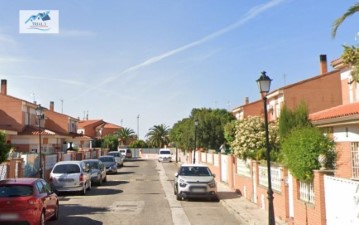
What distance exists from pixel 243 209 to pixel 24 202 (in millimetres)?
A: 8351

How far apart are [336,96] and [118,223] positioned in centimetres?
3243

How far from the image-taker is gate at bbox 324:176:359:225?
9.00m

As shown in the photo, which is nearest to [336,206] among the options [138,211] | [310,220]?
[310,220]

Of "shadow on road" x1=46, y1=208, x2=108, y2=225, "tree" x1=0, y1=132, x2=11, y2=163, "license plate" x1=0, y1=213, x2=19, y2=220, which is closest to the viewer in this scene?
"license plate" x1=0, y1=213, x2=19, y2=220

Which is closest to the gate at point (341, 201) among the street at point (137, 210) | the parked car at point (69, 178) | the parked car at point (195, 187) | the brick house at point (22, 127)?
the street at point (137, 210)

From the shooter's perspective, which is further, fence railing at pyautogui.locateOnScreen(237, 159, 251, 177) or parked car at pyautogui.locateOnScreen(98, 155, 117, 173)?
parked car at pyautogui.locateOnScreen(98, 155, 117, 173)

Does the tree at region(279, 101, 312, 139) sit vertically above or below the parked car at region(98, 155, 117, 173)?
above

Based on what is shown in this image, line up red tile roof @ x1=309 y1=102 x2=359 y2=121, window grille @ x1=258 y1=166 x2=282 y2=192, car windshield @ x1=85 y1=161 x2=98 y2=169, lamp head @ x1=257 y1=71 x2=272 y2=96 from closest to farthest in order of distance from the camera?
lamp head @ x1=257 y1=71 x2=272 y2=96
window grille @ x1=258 y1=166 x2=282 y2=192
red tile roof @ x1=309 y1=102 x2=359 y2=121
car windshield @ x1=85 y1=161 x2=98 y2=169

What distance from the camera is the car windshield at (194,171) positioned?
22.0 m

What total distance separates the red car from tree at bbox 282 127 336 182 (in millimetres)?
6916

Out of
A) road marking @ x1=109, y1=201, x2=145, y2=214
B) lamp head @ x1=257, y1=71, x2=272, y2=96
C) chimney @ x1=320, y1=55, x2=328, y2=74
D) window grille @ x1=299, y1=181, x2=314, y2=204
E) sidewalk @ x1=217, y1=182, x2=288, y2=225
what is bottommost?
sidewalk @ x1=217, y1=182, x2=288, y2=225

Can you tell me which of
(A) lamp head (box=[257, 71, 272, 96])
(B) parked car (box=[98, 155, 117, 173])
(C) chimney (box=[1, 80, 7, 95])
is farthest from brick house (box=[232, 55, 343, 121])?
(C) chimney (box=[1, 80, 7, 95])

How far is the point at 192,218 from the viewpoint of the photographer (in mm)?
15609

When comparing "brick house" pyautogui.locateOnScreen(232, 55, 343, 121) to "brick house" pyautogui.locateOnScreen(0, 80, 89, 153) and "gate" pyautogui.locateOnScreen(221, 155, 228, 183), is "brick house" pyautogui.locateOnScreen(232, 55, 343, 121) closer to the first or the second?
"gate" pyautogui.locateOnScreen(221, 155, 228, 183)
